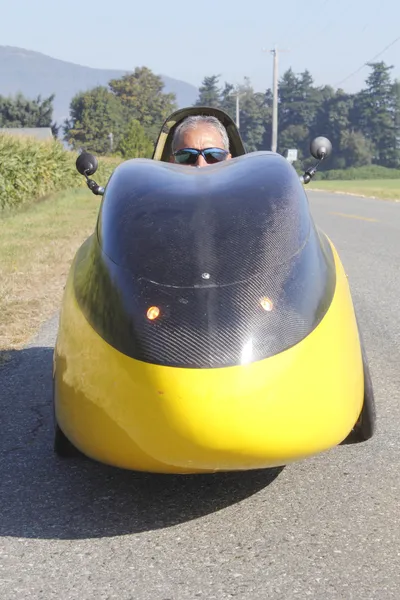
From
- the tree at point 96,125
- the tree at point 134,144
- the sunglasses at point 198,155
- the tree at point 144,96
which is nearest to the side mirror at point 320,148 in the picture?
the sunglasses at point 198,155

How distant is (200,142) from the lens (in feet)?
17.4

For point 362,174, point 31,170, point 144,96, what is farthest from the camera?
point 144,96

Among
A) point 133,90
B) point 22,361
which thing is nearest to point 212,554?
point 22,361

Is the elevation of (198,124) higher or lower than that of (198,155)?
higher

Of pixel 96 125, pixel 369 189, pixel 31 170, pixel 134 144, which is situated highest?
pixel 96 125

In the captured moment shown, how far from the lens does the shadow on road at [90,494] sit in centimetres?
347

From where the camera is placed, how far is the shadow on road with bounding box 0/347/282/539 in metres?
3.47

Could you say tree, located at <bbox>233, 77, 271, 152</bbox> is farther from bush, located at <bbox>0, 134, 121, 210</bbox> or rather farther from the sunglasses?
the sunglasses

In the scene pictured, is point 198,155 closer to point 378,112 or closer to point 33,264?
point 33,264

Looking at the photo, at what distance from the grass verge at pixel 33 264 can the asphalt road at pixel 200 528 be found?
9.85 ft

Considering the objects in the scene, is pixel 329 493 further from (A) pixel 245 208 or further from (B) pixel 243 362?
(A) pixel 245 208

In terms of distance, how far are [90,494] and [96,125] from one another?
101746 millimetres

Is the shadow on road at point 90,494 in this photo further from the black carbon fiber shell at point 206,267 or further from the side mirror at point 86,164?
the side mirror at point 86,164

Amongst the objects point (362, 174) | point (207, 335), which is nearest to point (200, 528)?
point (207, 335)
